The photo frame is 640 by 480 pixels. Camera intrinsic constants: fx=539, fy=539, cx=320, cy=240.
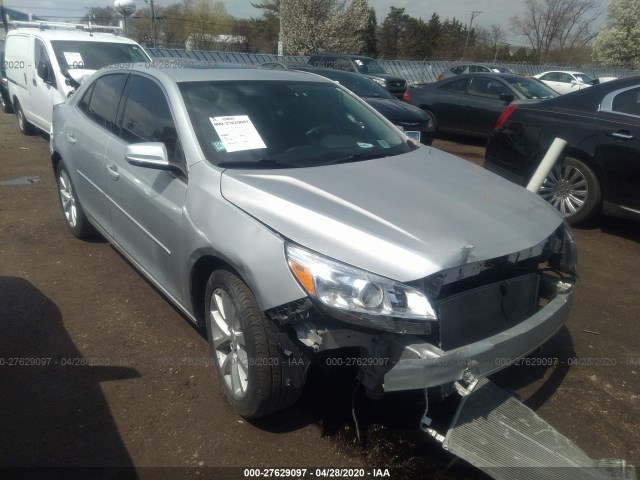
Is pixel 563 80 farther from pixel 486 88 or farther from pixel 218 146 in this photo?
pixel 218 146

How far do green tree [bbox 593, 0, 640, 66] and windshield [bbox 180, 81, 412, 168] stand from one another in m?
51.0

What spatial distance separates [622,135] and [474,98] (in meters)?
5.96

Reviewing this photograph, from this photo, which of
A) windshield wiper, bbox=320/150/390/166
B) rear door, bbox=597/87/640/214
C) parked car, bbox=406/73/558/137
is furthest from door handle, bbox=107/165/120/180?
parked car, bbox=406/73/558/137

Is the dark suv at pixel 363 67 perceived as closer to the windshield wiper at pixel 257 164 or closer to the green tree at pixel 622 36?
the windshield wiper at pixel 257 164

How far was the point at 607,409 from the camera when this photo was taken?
3.04 metres

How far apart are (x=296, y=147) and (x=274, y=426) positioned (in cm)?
162

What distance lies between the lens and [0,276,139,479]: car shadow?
8.44ft

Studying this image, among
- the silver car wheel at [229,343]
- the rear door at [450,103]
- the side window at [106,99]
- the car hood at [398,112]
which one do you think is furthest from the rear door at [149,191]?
the rear door at [450,103]

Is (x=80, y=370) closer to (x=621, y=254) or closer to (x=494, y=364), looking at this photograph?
(x=494, y=364)

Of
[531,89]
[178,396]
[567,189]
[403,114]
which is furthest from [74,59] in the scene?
[531,89]

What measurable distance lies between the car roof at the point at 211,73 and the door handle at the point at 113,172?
709 millimetres

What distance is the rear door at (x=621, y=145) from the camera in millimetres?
5059

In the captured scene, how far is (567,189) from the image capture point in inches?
224

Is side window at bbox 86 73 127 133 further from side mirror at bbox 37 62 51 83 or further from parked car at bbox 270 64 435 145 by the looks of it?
side mirror at bbox 37 62 51 83
